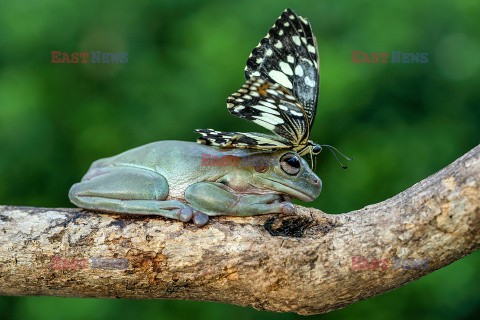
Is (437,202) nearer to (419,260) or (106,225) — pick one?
(419,260)

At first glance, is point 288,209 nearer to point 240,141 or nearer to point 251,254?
point 251,254

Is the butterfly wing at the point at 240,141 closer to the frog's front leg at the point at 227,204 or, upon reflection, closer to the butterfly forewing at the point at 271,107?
the butterfly forewing at the point at 271,107

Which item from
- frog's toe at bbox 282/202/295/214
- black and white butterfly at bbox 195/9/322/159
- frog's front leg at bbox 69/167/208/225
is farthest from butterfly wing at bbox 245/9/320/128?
frog's front leg at bbox 69/167/208/225

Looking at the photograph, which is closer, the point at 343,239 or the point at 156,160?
the point at 343,239

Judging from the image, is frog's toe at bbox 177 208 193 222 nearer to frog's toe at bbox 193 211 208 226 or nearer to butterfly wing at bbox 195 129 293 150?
frog's toe at bbox 193 211 208 226

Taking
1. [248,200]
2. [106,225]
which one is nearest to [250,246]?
[248,200]

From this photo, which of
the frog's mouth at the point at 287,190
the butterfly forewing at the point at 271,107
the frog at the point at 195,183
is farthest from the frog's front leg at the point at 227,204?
the butterfly forewing at the point at 271,107
